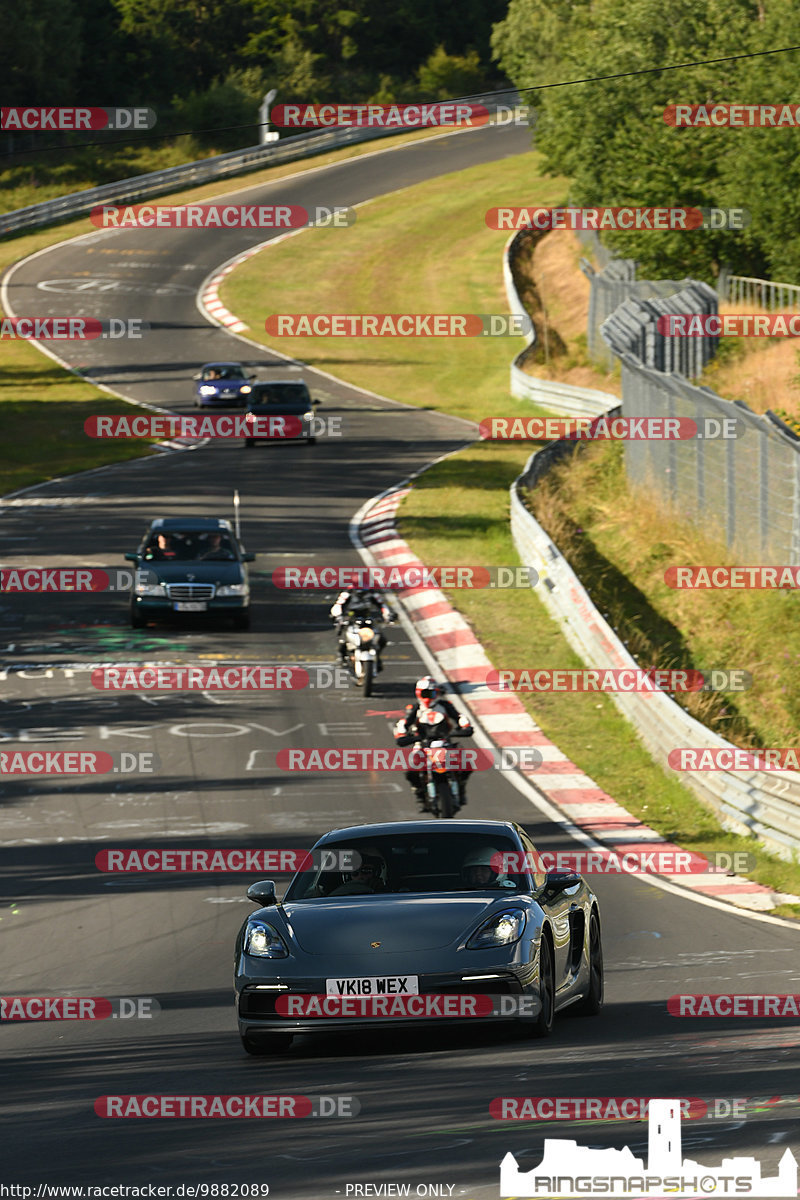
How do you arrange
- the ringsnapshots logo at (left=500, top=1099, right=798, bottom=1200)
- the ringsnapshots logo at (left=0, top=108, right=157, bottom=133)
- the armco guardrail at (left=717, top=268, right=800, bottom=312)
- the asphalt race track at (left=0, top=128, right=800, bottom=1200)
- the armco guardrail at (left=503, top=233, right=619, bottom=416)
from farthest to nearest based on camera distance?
the ringsnapshots logo at (left=0, top=108, right=157, bottom=133)
the armco guardrail at (left=503, top=233, right=619, bottom=416)
the armco guardrail at (left=717, top=268, right=800, bottom=312)
the asphalt race track at (left=0, top=128, right=800, bottom=1200)
the ringsnapshots logo at (left=500, top=1099, right=798, bottom=1200)

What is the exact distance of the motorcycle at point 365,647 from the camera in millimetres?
23344

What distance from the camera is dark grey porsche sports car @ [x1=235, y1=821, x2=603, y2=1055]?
9375 millimetres


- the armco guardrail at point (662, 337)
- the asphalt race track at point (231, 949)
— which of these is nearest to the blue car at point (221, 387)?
the asphalt race track at point (231, 949)

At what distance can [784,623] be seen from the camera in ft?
78.8

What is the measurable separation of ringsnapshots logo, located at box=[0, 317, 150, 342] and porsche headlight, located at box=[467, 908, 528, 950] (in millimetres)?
57150

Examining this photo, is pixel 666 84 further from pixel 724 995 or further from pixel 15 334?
pixel 724 995

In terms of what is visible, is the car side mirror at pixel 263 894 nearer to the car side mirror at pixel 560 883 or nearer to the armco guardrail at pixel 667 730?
the car side mirror at pixel 560 883

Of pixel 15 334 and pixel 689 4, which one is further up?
pixel 689 4

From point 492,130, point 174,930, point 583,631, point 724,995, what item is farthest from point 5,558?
point 492,130

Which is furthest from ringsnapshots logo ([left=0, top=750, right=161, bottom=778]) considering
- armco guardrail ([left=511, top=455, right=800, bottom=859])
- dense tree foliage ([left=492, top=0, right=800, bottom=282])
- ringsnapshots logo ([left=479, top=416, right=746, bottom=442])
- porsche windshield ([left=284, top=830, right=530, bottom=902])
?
dense tree foliage ([left=492, top=0, right=800, bottom=282])

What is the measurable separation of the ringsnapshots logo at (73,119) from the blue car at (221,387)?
1665 inches

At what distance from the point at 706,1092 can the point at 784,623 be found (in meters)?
16.6

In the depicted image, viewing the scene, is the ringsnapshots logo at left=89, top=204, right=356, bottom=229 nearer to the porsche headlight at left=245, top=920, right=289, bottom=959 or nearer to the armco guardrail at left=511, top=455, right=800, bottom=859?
the armco guardrail at left=511, top=455, right=800, bottom=859

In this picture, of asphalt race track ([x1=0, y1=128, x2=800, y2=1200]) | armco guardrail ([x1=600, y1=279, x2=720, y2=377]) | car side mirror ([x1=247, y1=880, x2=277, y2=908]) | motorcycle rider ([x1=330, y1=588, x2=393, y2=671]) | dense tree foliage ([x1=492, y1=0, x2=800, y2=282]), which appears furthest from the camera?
dense tree foliage ([x1=492, y1=0, x2=800, y2=282])
